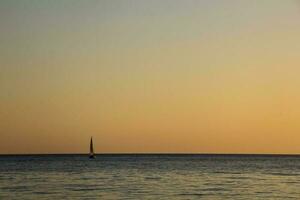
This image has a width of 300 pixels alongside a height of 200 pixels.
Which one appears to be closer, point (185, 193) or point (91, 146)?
point (185, 193)

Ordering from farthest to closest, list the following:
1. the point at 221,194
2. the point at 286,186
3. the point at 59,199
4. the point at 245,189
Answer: the point at 286,186, the point at 245,189, the point at 221,194, the point at 59,199

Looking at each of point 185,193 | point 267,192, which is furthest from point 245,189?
point 185,193

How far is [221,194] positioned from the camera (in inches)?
1844

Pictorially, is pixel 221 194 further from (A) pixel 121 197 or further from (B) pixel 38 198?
(B) pixel 38 198

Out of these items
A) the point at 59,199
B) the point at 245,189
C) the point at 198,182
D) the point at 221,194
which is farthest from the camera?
the point at 198,182

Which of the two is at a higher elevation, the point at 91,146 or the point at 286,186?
the point at 91,146

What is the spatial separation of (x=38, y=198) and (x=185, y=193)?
35.3 ft

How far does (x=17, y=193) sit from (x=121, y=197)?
7.77 m

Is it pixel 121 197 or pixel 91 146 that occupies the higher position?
pixel 91 146

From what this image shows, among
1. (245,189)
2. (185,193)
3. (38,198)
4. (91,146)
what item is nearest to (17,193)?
(38,198)

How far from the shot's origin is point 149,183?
58594mm

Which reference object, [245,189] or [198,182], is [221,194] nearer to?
[245,189]

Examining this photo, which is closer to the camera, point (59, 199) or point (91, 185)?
point (59, 199)

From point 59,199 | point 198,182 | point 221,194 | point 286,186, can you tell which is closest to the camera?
point 59,199
